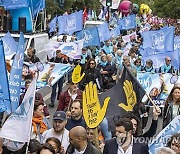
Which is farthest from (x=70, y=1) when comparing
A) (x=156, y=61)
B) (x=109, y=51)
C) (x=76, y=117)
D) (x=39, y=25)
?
(x=76, y=117)

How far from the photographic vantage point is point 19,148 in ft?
19.4

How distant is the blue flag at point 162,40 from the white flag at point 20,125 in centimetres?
873

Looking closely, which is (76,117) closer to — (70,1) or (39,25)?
(39,25)

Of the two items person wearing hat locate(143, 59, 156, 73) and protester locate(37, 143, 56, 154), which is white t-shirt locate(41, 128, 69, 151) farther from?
person wearing hat locate(143, 59, 156, 73)

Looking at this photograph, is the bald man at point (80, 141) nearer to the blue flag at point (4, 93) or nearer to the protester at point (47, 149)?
the protester at point (47, 149)

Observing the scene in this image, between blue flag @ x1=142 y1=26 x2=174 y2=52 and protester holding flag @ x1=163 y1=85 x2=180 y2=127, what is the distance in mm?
6807

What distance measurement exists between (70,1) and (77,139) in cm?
3632

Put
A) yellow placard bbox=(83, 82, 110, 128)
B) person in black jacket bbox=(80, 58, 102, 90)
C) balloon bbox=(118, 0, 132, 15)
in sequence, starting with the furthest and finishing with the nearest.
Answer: balloon bbox=(118, 0, 132, 15) → person in black jacket bbox=(80, 58, 102, 90) → yellow placard bbox=(83, 82, 110, 128)

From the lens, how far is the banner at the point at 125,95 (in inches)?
279

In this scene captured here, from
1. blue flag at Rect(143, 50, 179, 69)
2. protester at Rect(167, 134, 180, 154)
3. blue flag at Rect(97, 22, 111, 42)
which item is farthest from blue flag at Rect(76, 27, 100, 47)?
protester at Rect(167, 134, 180, 154)

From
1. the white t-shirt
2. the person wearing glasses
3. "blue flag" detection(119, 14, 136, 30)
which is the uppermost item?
the white t-shirt

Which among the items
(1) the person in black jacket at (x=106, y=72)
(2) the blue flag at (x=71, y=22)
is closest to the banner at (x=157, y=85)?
(1) the person in black jacket at (x=106, y=72)

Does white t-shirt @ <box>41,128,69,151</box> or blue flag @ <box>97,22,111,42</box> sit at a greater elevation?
white t-shirt @ <box>41,128,69,151</box>

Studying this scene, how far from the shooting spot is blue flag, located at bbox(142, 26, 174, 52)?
14.3 metres
